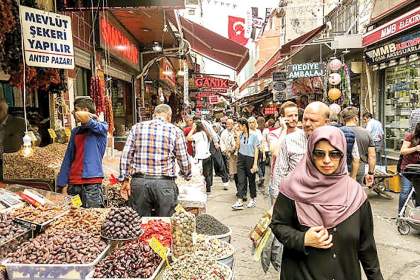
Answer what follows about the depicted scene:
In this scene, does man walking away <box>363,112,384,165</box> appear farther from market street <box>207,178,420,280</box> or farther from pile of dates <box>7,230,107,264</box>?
pile of dates <box>7,230,107,264</box>

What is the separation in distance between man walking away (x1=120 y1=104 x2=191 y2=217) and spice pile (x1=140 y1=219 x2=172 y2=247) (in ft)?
2.82

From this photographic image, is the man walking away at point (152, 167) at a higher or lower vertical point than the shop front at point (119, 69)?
lower

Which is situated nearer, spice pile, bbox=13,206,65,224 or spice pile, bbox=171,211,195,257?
spice pile, bbox=171,211,195,257

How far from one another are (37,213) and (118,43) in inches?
263

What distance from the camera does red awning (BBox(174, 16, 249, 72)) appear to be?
1480cm

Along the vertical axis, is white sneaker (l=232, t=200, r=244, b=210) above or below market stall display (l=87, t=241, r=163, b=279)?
below

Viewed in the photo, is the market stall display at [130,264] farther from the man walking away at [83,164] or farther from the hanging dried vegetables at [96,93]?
the hanging dried vegetables at [96,93]

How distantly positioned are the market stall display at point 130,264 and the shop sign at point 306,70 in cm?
1112

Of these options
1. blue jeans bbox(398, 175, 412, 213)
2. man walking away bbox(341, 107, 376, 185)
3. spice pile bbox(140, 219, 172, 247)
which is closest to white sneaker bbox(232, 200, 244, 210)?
man walking away bbox(341, 107, 376, 185)

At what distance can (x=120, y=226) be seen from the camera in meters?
3.43

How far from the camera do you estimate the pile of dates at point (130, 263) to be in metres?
2.91

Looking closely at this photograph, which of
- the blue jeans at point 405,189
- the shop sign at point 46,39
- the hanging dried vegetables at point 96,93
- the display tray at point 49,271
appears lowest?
the blue jeans at point 405,189

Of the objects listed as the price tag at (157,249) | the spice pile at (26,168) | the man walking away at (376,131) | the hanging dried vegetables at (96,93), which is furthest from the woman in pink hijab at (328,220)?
the man walking away at (376,131)

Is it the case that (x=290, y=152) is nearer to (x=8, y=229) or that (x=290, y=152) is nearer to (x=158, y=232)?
(x=158, y=232)
